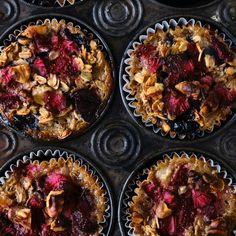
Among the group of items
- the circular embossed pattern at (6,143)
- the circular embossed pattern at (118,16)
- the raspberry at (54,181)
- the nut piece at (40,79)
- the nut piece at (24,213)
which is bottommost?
the nut piece at (24,213)

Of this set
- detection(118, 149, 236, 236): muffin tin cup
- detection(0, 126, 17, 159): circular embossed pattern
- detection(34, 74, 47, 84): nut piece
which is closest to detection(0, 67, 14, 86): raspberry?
detection(34, 74, 47, 84): nut piece

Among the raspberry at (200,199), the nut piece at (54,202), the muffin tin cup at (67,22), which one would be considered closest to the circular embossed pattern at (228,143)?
the raspberry at (200,199)

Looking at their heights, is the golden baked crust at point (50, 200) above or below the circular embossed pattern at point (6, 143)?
below

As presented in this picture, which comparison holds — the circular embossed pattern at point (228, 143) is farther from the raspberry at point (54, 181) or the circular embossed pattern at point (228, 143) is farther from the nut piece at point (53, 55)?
the nut piece at point (53, 55)

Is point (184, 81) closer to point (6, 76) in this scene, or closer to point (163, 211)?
point (163, 211)

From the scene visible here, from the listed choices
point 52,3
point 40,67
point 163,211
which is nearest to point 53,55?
point 40,67

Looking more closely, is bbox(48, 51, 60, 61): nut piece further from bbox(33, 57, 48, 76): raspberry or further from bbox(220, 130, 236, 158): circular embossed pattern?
bbox(220, 130, 236, 158): circular embossed pattern

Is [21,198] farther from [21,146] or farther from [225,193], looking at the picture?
[225,193]

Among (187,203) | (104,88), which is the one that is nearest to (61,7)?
A: (104,88)

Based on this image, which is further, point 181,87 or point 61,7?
point 61,7
